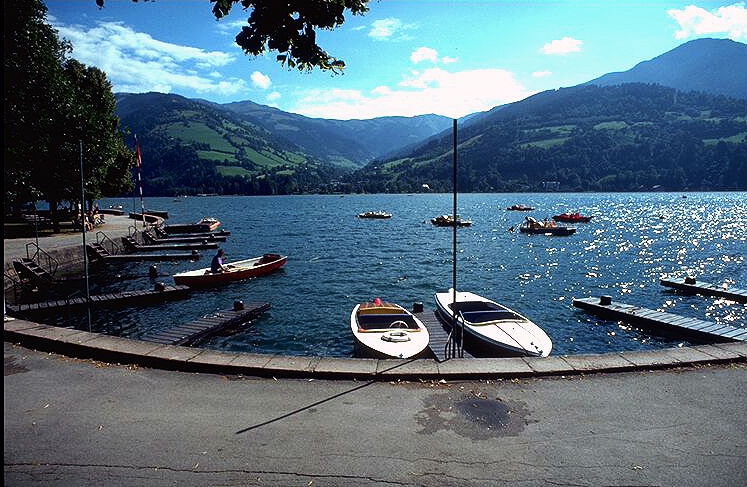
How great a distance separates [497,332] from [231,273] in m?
21.9

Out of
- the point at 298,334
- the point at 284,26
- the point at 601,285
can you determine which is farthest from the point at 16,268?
the point at 601,285

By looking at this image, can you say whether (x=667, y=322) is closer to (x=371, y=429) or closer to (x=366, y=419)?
(x=366, y=419)

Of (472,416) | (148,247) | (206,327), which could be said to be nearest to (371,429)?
(472,416)

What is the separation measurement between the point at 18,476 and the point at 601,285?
123ft

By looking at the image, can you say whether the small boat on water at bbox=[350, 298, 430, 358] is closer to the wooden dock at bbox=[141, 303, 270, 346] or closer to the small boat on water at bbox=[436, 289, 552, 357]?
the small boat on water at bbox=[436, 289, 552, 357]

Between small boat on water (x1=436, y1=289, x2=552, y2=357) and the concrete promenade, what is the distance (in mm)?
6633

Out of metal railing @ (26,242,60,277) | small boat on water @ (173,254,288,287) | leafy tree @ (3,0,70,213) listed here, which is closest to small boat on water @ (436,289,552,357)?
small boat on water @ (173,254,288,287)

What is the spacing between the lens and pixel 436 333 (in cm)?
1880

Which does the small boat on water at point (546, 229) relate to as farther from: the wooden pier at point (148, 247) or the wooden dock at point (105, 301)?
the wooden dock at point (105, 301)

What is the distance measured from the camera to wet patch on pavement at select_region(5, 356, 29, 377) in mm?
8867

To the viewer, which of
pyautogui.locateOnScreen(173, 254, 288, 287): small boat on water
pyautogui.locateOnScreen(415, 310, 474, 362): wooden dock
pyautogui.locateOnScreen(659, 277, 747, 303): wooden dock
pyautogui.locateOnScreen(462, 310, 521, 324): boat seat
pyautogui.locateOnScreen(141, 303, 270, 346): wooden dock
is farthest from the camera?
pyautogui.locateOnScreen(173, 254, 288, 287): small boat on water

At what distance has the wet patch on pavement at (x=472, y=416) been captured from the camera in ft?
22.3

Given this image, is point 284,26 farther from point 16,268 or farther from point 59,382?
point 16,268

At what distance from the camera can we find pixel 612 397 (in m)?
7.83
